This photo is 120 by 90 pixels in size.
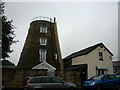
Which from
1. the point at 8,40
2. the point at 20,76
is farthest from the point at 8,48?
the point at 20,76

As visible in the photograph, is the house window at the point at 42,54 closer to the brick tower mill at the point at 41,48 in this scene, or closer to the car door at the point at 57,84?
the brick tower mill at the point at 41,48

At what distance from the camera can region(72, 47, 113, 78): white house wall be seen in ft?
96.3

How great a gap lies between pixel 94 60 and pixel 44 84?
1773 centimetres

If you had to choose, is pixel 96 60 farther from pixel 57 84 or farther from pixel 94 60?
pixel 57 84

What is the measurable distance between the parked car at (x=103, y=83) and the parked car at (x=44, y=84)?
76.5 inches

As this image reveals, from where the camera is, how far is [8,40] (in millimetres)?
19719

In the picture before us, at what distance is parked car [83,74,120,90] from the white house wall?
1161 cm

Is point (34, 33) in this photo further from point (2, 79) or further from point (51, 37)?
point (2, 79)

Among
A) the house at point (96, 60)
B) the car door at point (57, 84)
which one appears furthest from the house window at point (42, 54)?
the car door at point (57, 84)

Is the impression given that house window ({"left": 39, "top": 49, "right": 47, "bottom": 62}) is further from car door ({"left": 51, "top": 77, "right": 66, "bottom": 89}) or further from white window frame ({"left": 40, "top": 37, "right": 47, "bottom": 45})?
car door ({"left": 51, "top": 77, "right": 66, "bottom": 89})

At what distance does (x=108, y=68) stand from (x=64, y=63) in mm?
9129

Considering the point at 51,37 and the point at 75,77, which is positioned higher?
the point at 51,37

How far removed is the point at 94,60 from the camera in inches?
1182

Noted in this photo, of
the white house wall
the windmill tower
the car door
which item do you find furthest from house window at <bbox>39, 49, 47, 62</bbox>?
the car door
